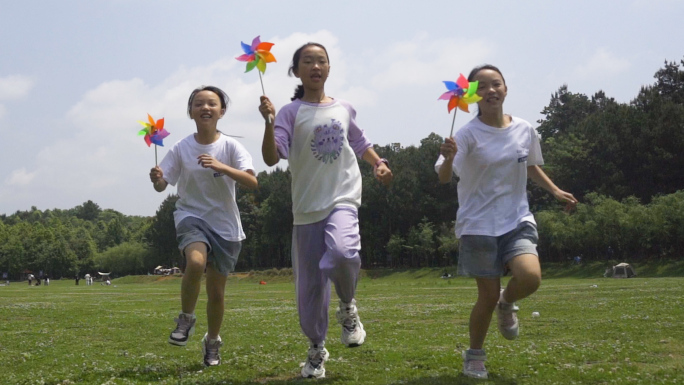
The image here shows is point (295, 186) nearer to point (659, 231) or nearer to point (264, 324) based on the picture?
point (264, 324)

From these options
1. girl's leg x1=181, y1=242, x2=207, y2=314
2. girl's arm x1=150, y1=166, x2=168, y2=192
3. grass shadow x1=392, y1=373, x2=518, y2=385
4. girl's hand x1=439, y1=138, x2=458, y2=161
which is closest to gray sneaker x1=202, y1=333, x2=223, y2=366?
girl's leg x1=181, y1=242, x2=207, y2=314

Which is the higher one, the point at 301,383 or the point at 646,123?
the point at 646,123

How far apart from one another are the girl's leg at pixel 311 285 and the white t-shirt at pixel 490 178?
47.5 inches

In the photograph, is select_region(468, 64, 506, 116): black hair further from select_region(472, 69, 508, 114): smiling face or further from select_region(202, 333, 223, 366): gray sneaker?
select_region(202, 333, 223, 366): gray sneaker

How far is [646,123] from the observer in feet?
236

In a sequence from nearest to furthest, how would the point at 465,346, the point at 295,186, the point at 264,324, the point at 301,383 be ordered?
the point at 301,383, the point at 295,186, the point at 465,346, the point at 264,324

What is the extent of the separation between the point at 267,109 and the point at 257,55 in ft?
3.15

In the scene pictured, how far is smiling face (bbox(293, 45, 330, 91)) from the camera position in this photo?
6238 mm

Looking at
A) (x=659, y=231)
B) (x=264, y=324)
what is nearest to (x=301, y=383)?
(x=264, y=324)

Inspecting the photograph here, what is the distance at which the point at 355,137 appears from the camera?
652 centimetres

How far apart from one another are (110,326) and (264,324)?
2612 mm

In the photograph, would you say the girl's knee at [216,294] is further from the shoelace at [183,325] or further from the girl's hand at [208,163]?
the girl's hand at [208,163]

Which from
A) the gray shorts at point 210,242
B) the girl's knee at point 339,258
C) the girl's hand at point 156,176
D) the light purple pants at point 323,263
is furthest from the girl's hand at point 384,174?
the girl's hand at point 156,176

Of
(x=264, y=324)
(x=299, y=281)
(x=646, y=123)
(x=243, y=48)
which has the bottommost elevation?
(x=264, y=324)
